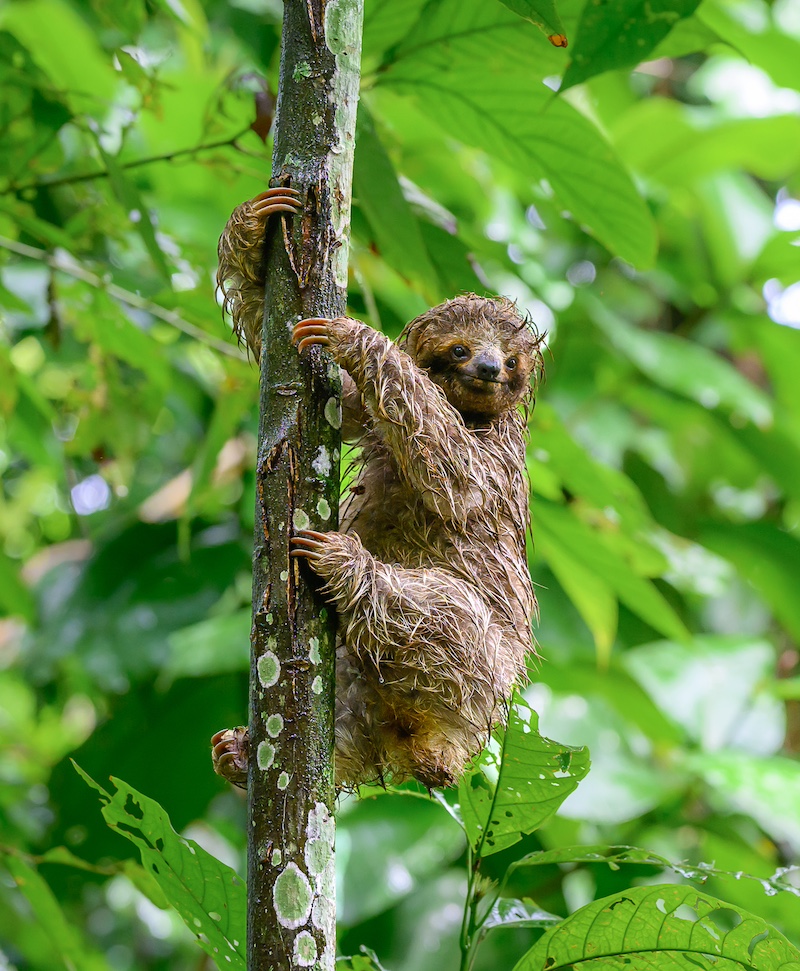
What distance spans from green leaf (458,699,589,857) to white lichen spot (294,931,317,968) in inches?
19.3

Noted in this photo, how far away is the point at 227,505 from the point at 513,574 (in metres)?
2.62

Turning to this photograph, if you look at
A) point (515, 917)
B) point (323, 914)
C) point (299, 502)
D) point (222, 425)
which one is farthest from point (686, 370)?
point (323, 914)

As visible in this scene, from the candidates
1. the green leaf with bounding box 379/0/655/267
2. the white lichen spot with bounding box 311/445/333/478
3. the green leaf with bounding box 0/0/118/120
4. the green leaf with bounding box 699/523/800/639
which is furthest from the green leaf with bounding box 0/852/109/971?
the green leaf with bounding box 699/523/800/639

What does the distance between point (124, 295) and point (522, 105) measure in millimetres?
1391

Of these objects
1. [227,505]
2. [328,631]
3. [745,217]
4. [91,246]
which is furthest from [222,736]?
[745,217]

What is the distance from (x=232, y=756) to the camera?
189 cm

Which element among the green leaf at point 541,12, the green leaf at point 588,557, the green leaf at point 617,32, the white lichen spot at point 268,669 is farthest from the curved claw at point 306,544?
the green leaf at point 588,557

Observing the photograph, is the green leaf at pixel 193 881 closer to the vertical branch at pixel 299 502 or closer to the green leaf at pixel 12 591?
the vertical branch at pixel 299 502

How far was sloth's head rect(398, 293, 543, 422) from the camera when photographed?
7.03ft

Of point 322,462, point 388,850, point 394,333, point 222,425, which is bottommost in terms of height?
point 388,850

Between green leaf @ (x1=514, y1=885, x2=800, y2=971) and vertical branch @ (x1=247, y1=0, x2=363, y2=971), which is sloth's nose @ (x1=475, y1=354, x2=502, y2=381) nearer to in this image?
vertical branch @ (x1=247, y1=0, x2=363, y2=971)

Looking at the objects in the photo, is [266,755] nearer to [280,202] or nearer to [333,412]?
[333,412]

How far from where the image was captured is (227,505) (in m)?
4.52

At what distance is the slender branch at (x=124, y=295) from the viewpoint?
2.99 meters
